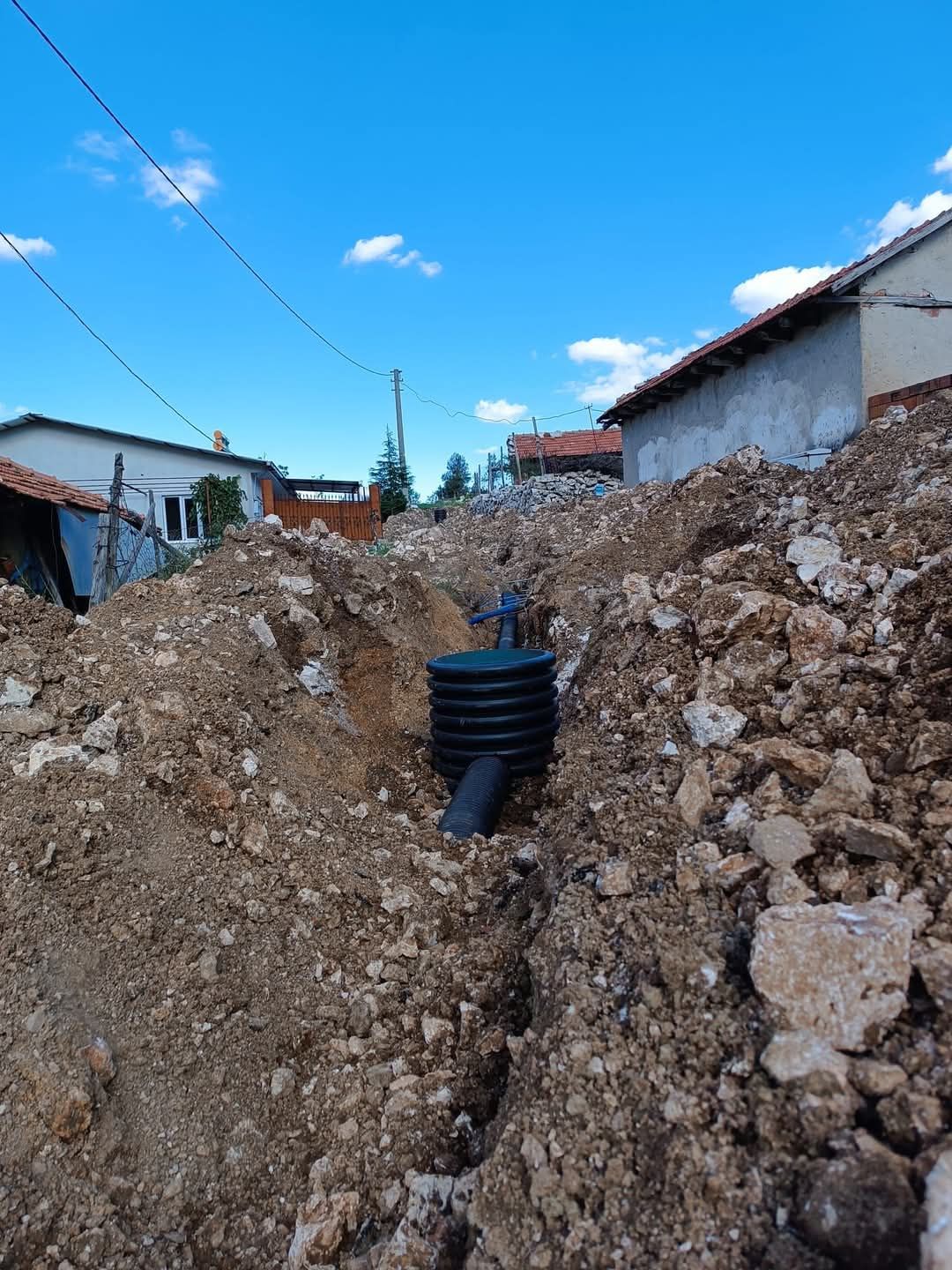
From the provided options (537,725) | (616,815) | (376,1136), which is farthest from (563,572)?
(376,1136)

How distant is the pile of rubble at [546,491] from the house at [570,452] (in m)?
0.80

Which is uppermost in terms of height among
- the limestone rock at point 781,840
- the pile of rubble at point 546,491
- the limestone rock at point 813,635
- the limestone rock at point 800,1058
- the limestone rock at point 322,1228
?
the pile of rubble at point 546,491

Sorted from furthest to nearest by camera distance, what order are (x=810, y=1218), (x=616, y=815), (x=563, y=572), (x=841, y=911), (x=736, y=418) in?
(x=736, y=418)
(x=563, y=572)
(x=616, y=815)
(x=841, y=911)
(x=810, y=1218)

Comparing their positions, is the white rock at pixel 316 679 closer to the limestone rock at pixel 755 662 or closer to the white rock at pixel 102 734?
the white rock at pixel 102 734

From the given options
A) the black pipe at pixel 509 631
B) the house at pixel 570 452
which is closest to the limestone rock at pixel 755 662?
the black pipe at pixel 509 631

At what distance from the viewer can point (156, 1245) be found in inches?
66.0

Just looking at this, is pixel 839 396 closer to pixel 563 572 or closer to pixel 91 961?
pixel 563 572

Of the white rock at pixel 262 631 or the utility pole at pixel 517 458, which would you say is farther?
the utility pole at pixel 517 458

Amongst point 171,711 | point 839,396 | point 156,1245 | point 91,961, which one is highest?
point 839,396

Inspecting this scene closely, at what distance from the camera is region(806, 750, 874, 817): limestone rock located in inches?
71.4

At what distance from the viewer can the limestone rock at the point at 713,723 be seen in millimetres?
2336

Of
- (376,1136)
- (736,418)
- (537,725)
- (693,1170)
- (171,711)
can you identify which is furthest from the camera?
(736,418)

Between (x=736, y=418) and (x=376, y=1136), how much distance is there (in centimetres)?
1189

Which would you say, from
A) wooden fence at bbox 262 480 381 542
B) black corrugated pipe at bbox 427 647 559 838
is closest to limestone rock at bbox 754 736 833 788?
black corrugated pipe at bbox 427 647 559 838
